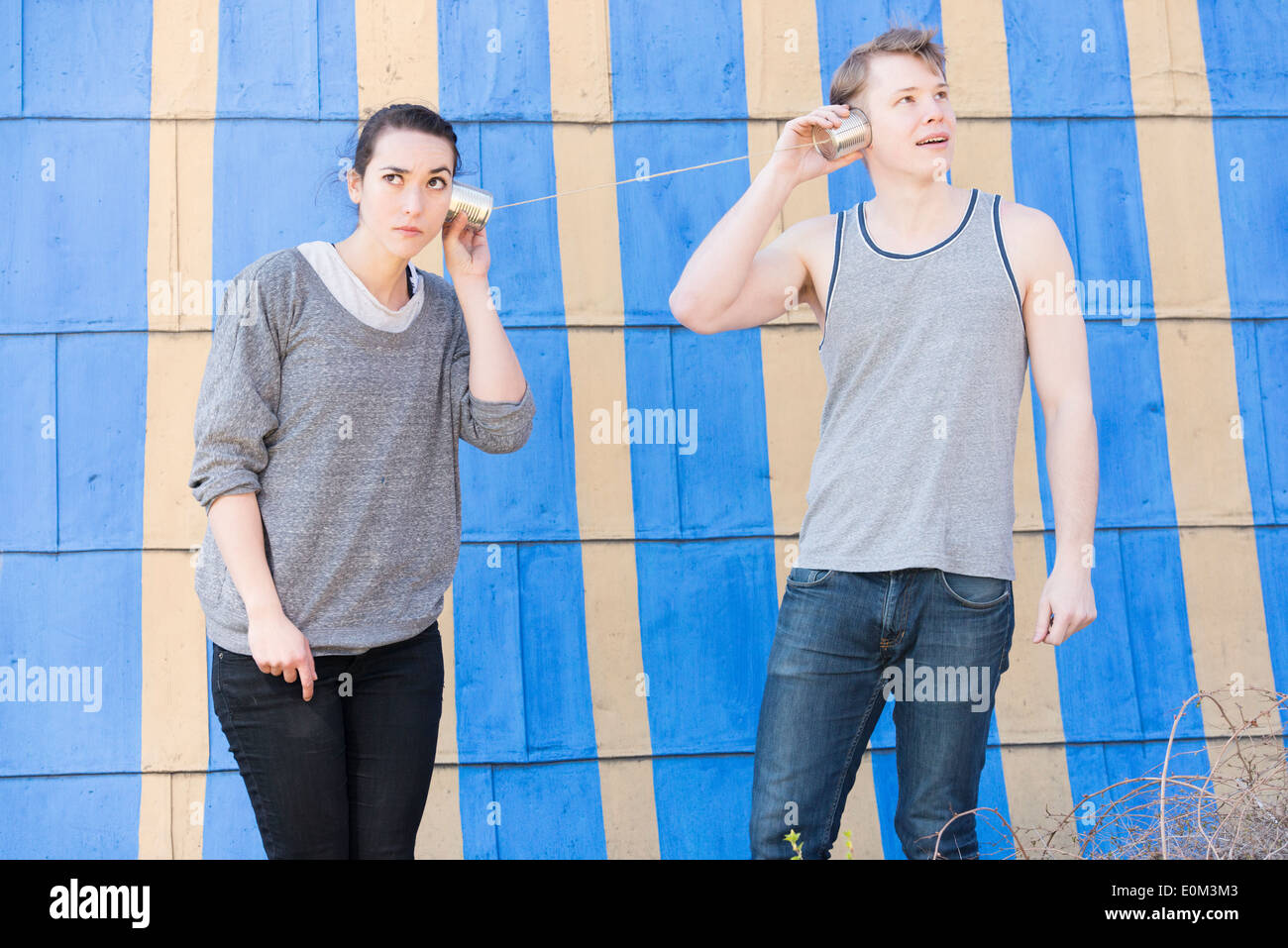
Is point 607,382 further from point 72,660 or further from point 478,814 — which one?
point 72,660

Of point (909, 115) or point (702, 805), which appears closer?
point (909, 115)

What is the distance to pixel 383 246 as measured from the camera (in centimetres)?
196

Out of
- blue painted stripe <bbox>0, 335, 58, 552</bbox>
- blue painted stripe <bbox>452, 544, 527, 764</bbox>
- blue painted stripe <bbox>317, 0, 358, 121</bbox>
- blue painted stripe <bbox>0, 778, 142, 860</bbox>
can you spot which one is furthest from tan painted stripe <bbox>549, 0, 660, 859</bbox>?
blue painted stripe <bbox>0, 335, 58, 552</bbox>

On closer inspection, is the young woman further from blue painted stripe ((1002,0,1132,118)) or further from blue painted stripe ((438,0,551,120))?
blue painted stripe ((1002,0,1132,118))

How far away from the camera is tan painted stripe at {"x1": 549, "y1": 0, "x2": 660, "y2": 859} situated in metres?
2.90

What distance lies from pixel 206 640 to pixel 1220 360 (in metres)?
2.75

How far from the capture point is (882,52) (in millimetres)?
2053

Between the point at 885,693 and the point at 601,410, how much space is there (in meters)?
1.25

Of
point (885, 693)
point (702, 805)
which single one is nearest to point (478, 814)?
point (702, 805)

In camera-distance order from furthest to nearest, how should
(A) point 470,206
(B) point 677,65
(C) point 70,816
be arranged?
(B) point 677,65 < (C) point 70,816 < (A) point 470,206

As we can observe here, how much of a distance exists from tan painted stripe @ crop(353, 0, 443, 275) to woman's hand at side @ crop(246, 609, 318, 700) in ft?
4.58

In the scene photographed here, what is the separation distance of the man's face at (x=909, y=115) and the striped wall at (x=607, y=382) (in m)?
0.99
